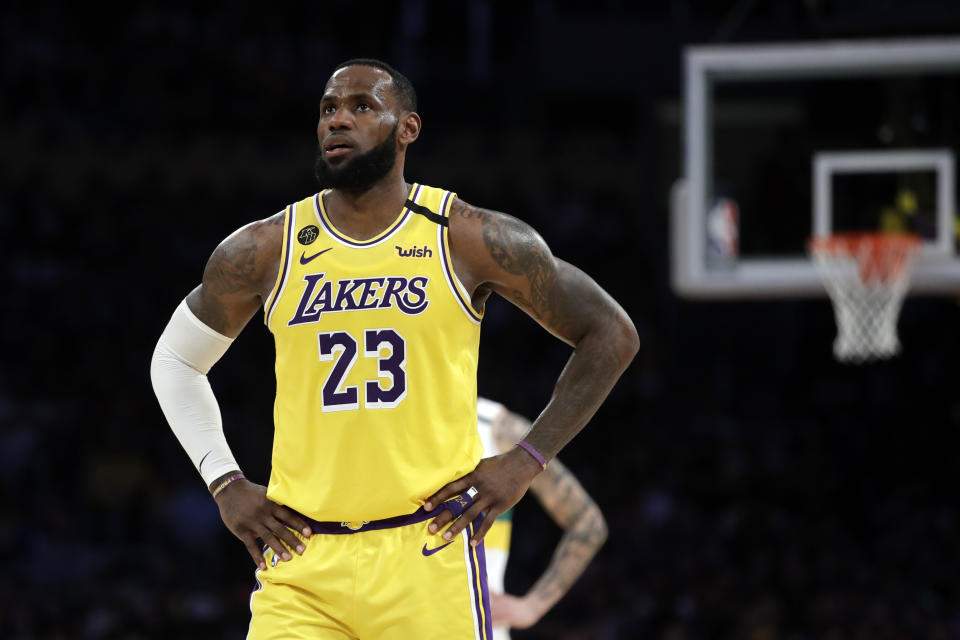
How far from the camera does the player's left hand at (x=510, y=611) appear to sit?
17.1ft

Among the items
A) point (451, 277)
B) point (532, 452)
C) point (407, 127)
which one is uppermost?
point (407, 127)

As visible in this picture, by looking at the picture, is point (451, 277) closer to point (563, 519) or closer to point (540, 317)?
point (540, 317)

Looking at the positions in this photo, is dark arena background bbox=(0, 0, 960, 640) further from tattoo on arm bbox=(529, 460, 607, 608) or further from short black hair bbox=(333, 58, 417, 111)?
short black hair bbox=(333, 58, 417, 111)

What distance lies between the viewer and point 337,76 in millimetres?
3650

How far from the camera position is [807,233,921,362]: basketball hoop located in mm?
8016

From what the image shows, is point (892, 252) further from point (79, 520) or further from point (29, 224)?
point (29, 224)

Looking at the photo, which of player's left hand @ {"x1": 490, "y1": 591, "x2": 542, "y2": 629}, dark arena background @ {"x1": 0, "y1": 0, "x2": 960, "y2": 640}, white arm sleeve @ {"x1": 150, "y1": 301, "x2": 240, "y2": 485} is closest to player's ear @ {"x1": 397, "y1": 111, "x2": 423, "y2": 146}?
white arm sleeve @ {"x1": 150, "y1": 301, "x2": 240, "y2": 485}

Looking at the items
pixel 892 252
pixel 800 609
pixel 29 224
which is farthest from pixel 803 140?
Answer: pixel 29 224

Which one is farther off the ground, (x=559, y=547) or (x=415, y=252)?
(x=415, y=252)

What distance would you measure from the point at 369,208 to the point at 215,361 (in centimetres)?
64

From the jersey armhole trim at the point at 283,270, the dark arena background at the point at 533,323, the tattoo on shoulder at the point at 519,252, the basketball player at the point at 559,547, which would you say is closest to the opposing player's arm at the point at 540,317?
the tattoo on shoulder at the point at 519,252

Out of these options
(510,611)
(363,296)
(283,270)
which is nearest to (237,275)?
(283,270)

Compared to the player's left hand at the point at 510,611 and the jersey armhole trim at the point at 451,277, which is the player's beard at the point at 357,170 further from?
the player's left hand at the point at 510,611

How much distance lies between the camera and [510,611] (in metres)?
5.26
